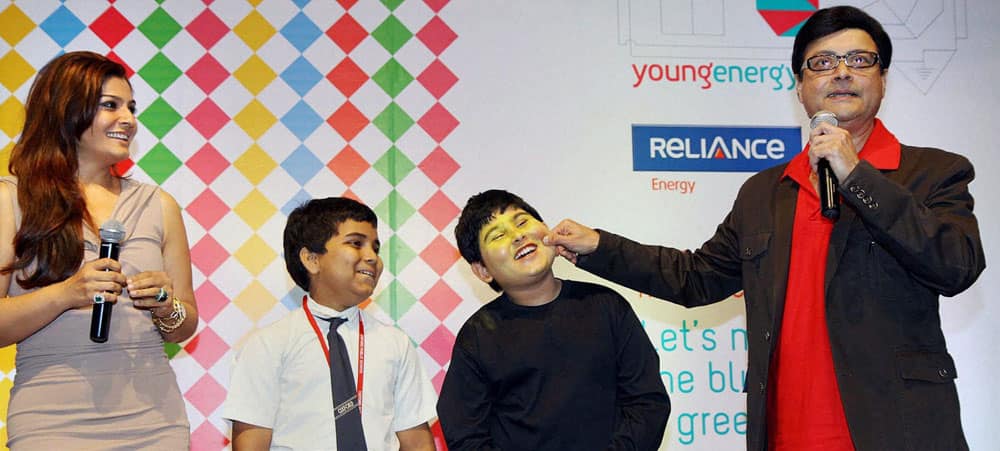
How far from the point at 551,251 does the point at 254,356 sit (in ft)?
3.30

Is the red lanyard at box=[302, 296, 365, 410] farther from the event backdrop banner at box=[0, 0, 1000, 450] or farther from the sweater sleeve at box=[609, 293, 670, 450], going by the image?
the sweater sleeve at box=[609, 293, 670, 450]

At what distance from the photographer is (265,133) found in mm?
3873

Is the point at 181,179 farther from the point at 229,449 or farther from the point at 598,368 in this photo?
the point at 598,368

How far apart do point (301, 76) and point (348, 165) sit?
1.39 ft

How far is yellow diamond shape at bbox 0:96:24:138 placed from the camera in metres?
3.78

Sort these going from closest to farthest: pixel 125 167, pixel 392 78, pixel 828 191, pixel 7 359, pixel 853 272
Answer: pixel 828 191 → pixel 853 272 → pixel 7 359 → pixel 125 167 → pixel 392 78

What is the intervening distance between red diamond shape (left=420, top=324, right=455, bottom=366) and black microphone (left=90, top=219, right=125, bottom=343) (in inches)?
67.1

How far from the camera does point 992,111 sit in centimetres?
427

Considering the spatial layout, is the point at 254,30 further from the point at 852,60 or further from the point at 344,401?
the point at 852,60

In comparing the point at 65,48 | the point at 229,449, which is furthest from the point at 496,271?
the point at 65,48

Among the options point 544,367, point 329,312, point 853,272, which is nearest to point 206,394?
point 329,312

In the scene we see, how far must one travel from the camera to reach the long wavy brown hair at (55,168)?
2.46 meters

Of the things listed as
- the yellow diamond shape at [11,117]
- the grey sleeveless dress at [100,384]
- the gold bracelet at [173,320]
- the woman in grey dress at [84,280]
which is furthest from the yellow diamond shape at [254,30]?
the gold bracelet at [173,320]

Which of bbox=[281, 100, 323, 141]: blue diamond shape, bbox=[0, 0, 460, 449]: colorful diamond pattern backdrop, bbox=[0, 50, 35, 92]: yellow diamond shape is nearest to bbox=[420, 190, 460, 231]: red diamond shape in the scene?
bbox=[0, 0, 460, 449]: colorful diamond pattern backdrop
